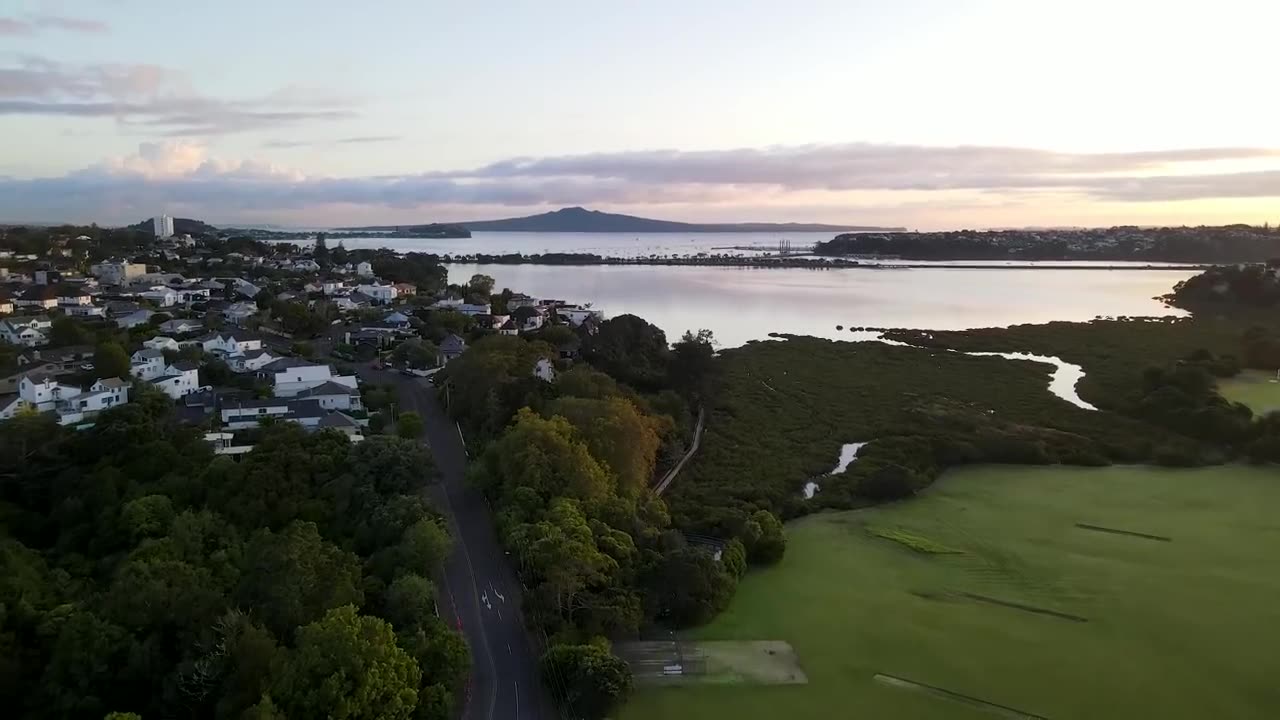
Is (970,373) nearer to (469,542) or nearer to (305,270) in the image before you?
(469,542)

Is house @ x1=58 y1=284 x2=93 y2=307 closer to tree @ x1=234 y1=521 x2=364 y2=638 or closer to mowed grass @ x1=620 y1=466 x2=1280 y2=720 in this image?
tree @ x1=234 y1=521 x2=364 y2=638

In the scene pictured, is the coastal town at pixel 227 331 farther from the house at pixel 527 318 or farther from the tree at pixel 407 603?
the tree at pixel 407 603

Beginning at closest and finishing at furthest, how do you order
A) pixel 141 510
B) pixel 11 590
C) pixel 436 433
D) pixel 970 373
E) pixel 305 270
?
pixel 11 590 < pixel 141 510 < pixel 436 433 < pixel 970 373 < pixel 305 270

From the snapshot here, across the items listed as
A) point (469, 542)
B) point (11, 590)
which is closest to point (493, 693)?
point (469, 542)

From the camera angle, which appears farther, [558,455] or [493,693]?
[558,455]

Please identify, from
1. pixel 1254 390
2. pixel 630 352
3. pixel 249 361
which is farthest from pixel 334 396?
pixel 1254 390

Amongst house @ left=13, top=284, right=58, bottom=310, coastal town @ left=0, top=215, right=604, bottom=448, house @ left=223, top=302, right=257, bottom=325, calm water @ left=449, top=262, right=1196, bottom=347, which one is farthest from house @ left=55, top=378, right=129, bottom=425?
calm water @ left=449, top=262, right=1196, bottom=347

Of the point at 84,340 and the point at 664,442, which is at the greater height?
the point at 84,340

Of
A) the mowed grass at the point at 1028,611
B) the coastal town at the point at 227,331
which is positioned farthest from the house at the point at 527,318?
the mowed grass at the point at 1028,611
